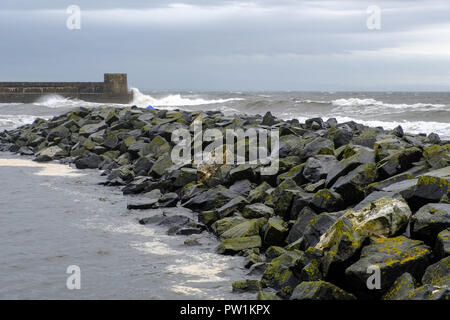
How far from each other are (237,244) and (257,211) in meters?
0.77

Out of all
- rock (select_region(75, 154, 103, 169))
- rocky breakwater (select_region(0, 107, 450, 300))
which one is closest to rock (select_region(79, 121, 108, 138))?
rock (select_region(75, 154, 103, 169))

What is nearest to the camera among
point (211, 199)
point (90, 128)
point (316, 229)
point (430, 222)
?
point (430, 222)

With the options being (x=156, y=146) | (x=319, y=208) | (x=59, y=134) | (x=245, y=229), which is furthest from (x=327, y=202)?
(x=59, y=134)

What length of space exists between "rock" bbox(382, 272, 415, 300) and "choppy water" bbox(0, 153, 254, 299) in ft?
3.97

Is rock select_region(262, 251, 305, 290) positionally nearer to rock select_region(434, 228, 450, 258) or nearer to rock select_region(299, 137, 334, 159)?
rock select_region(434, 228, 450, 258)

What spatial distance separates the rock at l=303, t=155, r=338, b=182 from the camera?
7237 millimetres

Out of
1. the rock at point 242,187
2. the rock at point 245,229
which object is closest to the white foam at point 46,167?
the rock at point 242,187

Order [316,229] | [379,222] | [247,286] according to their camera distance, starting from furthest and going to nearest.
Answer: [316,229]
[247,286]
[379,222]

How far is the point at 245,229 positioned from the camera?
20.2ft

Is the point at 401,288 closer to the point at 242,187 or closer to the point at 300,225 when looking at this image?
the point at 300,225

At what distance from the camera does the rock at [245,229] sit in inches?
241

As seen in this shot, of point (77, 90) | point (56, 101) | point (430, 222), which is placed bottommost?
point (430, 222)
